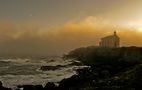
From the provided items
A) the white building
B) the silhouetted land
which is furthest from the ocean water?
the white building

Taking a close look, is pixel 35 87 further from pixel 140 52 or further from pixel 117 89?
pixel 140 52

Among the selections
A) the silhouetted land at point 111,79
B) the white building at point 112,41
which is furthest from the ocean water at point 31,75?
the white building at point 112,41

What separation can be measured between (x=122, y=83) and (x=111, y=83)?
1192 mm

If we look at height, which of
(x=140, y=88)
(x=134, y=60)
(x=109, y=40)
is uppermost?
(x=109, y=40)

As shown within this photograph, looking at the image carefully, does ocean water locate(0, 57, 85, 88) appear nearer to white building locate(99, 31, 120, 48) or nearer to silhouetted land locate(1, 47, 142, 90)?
silhouetted land locate(1, 47, 142, 90)

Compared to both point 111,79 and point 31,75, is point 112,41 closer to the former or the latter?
point 31,75

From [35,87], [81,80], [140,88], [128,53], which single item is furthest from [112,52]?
[140,88]

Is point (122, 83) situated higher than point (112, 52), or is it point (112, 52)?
point (112, 52)

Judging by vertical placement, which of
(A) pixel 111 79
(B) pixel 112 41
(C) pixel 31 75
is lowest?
(A) pixel 111 79

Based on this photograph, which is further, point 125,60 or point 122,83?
point 125,60

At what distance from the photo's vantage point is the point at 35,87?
39.9 meters

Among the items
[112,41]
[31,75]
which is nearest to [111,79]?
[31,75]

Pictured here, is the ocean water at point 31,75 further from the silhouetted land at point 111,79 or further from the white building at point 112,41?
the white building at point 112,41

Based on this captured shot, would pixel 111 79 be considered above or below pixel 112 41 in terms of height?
below
